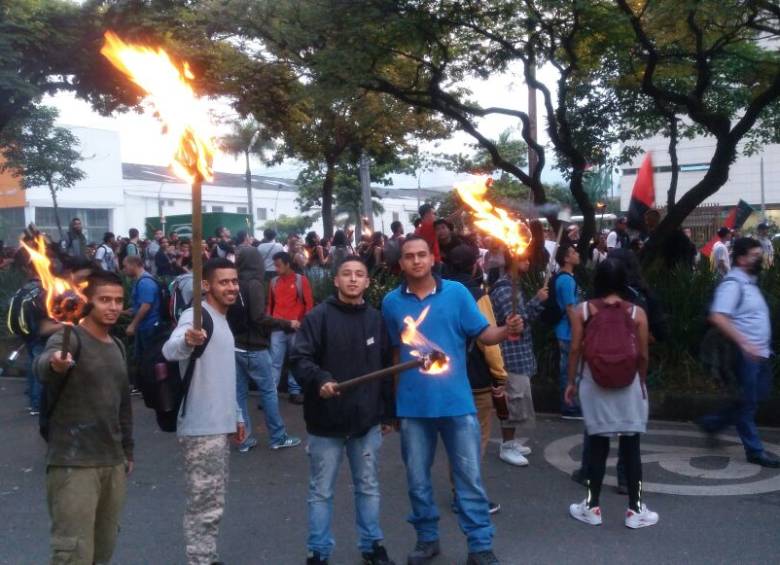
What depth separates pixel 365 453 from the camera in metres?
4.68

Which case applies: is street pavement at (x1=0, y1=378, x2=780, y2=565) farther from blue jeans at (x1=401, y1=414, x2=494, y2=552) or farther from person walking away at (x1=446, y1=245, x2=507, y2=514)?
person walking away at (x1=446, y1=245, x2=507, y2=514)

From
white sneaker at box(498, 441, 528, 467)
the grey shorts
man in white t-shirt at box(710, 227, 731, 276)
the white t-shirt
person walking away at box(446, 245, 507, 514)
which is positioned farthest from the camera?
the white t-shirt

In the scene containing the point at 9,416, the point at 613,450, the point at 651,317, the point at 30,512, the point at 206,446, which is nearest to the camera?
the point at 206,446

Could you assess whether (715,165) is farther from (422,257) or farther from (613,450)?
(422,257)

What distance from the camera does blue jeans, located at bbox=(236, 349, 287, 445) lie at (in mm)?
7379

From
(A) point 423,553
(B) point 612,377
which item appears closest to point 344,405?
(A) point 423,553

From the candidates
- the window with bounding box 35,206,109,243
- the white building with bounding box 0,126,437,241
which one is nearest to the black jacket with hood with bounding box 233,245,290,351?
the white building with bounding box 0,126,437,241

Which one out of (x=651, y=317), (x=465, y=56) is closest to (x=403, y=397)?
(x=651, y=317)

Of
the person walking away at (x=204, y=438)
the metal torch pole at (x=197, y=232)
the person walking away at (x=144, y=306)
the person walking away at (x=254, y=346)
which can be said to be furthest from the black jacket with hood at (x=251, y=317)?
the metal torch pole at (x=197, y=232)

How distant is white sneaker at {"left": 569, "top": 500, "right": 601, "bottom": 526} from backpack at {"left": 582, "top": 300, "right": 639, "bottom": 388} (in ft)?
2.64

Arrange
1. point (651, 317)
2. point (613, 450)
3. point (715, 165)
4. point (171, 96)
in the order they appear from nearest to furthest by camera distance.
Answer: point (171, 96) → point (651, 317) → point (613, 450) → point (715, 165)

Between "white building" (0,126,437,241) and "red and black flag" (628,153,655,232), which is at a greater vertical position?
"white building" (0,126,437,241)

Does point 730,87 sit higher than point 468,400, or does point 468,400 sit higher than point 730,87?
point 730,87

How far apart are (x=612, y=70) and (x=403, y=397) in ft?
33.7
